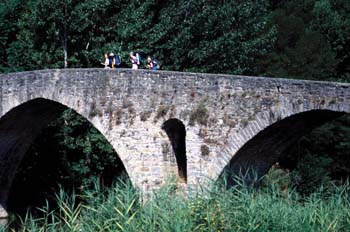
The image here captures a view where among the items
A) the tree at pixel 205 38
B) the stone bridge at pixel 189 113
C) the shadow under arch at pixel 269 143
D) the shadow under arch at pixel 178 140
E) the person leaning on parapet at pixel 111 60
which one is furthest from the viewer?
the tree at pixel 205 38

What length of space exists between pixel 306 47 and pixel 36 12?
29.5 feet

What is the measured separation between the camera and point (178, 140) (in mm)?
15367

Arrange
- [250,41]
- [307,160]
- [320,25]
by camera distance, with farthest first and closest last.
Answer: [320,25] < [250,41] < [307,160]

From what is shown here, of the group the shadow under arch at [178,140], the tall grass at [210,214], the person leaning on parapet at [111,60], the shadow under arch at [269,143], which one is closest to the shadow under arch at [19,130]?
the person leaning on parapet at [111,60]

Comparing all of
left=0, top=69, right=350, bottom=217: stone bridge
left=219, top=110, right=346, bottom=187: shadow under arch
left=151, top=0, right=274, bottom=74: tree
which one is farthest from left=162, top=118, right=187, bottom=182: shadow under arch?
left=151, top=0, right=274, bottom=74: tree

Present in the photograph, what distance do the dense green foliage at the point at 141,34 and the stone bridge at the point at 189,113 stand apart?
5.78m

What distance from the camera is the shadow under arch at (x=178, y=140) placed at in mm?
15127

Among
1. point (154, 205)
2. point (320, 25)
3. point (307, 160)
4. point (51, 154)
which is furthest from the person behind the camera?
point (320, 25)

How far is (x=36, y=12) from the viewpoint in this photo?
22406mm

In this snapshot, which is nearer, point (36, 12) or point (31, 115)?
point (31, 115)

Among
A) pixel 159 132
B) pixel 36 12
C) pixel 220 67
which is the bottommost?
pixel 159 132

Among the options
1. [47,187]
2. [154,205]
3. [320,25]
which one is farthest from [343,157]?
[154,205]

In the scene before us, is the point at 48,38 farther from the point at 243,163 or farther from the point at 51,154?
the point at 243,163

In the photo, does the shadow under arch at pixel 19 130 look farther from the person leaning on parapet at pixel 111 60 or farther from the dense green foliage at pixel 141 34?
the dense green foliage at pixel 141 34
